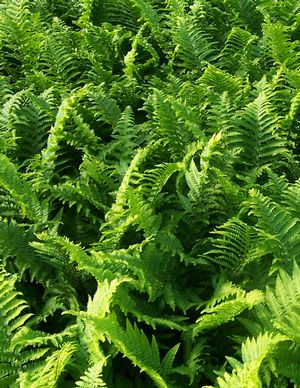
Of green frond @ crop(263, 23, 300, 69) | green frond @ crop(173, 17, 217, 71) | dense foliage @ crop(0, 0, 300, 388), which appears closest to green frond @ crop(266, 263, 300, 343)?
dense foliage @ crop(0, 0, 300, 388)

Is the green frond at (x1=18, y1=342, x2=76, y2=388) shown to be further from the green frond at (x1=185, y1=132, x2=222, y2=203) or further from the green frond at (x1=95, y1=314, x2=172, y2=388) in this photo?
the green frond at (x1=185, y1=132, x2=222, y2=203)

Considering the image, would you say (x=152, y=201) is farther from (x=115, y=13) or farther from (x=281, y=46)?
(x=115, y=13)

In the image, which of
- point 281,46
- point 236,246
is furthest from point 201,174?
point 281,46

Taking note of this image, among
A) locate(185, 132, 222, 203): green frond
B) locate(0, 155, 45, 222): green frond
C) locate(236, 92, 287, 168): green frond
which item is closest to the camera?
locate(185, 132, 222, 203): green frond

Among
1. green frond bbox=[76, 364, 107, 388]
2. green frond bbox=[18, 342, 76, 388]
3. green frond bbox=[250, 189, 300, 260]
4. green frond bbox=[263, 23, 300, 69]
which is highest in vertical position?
green frond bbox=[263, 23, 300, 69]

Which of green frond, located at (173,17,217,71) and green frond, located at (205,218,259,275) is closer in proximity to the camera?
green frond, located at (205,218,259,275)

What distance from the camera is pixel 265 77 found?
3502mm

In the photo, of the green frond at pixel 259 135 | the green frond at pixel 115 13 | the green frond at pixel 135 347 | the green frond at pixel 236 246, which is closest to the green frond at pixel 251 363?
the green frond at pixel 135 347

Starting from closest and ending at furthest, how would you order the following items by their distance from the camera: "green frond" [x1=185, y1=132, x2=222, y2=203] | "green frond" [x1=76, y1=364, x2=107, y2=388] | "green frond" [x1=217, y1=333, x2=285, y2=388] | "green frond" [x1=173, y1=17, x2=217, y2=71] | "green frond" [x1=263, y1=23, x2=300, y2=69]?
"green frond" [x1=217, y1=333, x2=285, y2=388] → "green frond" [x1=76, y1=364, x2=107, y2=388] → "green frond" [x1=185, y1=132, x2=222, y2=203] → "green frond" [x1=263, y1=23, x2=300, y2=69] → "green frond" [x1=173, y1=17, x2=217, y2=71]

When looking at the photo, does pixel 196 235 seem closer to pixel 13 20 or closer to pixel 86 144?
pixel 86 144

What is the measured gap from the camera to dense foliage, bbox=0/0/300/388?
238cm

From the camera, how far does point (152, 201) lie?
289 centimetres

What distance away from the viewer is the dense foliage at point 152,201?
2383mm

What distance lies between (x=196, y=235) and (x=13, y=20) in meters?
2.38
